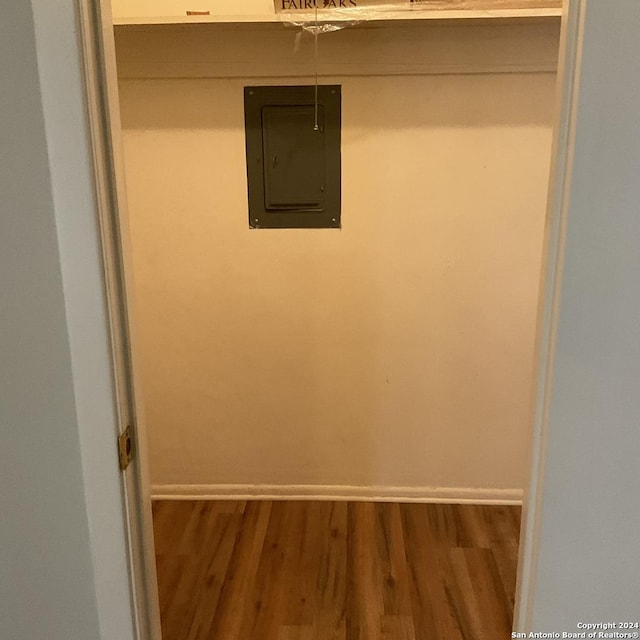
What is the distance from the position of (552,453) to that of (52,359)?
2.89 feet

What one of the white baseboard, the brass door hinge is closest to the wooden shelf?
the brass door hinge

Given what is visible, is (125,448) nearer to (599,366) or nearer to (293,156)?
(599,366)

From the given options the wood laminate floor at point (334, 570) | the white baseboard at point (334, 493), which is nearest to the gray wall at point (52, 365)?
the wood laminate floor at point (334, 570)

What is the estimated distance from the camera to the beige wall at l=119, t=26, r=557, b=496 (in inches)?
95.6

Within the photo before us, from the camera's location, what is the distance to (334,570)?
2381 mm

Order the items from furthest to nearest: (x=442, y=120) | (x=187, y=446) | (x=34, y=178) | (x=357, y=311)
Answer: (x=187, y=446), (x=357, y=311), (x=442, y=120), (x=34, y=178)

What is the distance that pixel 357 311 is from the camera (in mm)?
2631

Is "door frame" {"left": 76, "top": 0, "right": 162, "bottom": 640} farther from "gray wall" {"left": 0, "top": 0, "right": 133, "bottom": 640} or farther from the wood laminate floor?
the wood laminate floor

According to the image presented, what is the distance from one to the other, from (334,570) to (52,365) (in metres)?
1.63

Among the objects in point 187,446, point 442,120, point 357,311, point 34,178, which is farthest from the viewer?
point 187,446

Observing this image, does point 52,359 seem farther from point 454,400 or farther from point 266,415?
point 454,400

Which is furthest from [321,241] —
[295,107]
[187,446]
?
[187,446]

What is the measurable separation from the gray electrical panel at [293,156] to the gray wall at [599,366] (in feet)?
5.13

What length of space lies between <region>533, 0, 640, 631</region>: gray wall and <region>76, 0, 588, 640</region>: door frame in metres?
0.02
